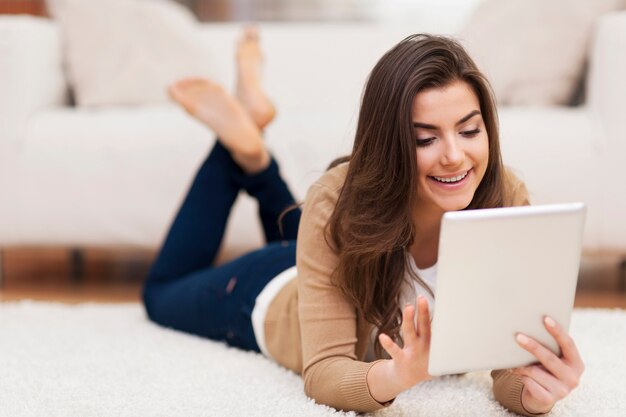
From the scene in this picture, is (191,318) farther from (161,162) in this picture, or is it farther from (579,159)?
(579,159)

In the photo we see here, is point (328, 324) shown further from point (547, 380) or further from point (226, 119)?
point (226, 119)

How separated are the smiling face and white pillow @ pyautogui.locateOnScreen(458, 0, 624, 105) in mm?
1264

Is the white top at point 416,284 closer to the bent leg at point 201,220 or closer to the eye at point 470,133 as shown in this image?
the eye at point 470,133

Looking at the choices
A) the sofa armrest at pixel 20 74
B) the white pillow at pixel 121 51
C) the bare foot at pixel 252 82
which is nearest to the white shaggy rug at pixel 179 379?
the bare foot at pixel 252 82

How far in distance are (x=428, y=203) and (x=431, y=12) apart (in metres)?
3.19

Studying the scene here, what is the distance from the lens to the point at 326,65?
9.69ft

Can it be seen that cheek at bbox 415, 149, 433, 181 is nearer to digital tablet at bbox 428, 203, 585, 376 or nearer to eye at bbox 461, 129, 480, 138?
eye at bbox 461, 129, 480, 138

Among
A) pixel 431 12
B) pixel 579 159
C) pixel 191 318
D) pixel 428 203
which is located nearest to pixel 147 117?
pixel 191 318

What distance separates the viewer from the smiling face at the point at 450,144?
1142mm

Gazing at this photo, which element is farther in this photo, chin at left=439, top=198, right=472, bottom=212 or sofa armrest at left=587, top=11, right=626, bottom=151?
sofa armrest at left=587, top=11, right=626, bottom=151

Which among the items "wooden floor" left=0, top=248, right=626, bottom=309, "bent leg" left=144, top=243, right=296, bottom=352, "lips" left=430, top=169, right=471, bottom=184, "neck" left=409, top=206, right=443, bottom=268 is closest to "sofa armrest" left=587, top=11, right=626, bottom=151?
"wooden floor" left=0, top=248, right=626, bottom=309

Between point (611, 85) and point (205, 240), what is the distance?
1122 millimetres

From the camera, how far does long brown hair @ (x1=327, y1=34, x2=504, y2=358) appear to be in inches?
45.4

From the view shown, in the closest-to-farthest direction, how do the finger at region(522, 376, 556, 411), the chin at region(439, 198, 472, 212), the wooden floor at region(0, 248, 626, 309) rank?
the finger at region(522, 376, 556, 411)
the chin at region(439, 198, 472, 212)
the wooden floor at region(0, 248, 626, 309)
